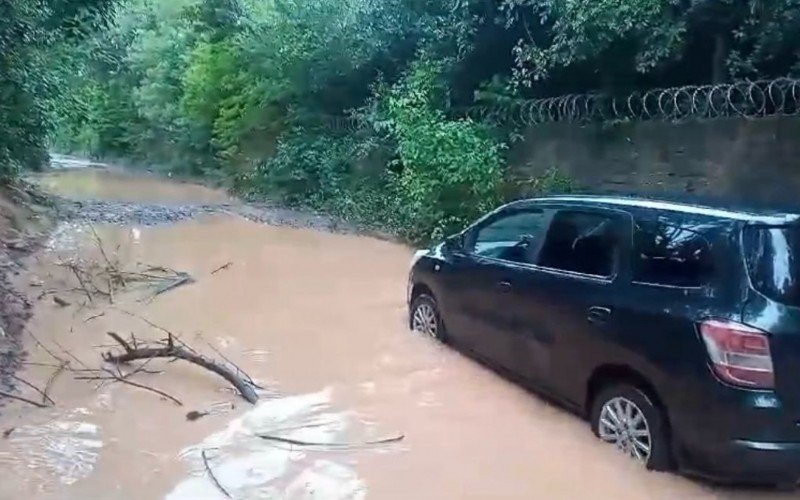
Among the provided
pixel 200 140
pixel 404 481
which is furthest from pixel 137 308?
pixel 200 140

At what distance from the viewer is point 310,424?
18.8ft

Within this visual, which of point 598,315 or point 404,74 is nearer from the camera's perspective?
point 598,315

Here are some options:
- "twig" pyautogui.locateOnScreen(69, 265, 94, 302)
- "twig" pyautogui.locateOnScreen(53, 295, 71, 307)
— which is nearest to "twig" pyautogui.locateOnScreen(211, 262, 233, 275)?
"twig" pyautogui.locateOnScreen(69, 265, 94, 302)

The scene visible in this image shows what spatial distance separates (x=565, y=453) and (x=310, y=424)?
1.77 meters

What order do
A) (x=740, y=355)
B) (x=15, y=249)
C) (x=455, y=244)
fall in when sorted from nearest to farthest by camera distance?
1. (x=740, y=355)
2. (x=455, y=244)
3. (x=15, y=249)

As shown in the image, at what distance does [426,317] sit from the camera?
7.56 metres

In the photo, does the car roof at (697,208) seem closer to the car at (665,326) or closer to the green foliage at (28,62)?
the car at (665,326)

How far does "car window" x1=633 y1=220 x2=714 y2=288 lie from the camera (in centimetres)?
447

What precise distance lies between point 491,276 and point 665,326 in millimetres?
2022

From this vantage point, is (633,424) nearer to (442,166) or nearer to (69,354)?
(69,354)

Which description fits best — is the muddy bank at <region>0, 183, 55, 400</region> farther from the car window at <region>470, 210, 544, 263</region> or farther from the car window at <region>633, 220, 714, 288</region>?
the car window at <region>633, 220, 714, 288</region>

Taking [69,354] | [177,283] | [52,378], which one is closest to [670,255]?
[52,378]

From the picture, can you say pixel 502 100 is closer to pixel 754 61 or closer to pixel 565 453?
pixel 754 61

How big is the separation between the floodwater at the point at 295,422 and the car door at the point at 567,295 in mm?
443
